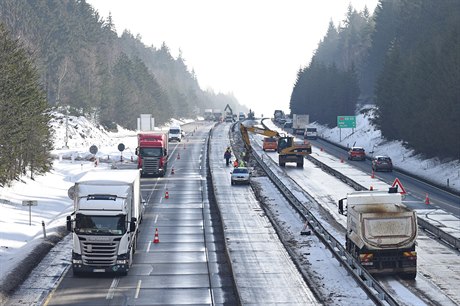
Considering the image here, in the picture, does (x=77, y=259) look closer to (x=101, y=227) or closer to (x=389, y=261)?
(x=101, y=227)

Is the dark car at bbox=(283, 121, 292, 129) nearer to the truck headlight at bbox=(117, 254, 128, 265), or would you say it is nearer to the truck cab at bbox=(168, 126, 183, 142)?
the truck cab at bbox=(168, 126, 183, 142)

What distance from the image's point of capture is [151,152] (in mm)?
65375

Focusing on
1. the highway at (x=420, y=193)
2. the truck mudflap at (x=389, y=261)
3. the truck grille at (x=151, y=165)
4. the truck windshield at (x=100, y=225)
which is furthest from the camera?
the truck grille at (x=151, y=165)

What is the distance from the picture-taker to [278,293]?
87.2 ft

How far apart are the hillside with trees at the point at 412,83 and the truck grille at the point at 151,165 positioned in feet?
87.3

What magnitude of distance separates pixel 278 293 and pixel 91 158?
57202mm

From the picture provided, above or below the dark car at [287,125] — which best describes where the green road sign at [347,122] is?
above

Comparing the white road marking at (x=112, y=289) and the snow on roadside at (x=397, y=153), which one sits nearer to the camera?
the white road marking at (x=112, y=289)

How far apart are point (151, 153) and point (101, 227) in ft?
123

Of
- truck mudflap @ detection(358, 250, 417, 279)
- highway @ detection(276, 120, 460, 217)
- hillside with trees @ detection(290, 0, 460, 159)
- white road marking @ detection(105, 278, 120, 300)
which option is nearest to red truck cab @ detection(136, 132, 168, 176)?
highway @ detection(276, 120, 460, 217)

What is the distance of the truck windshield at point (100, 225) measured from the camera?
2798 cm

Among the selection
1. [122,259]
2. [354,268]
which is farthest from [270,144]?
[122,259]

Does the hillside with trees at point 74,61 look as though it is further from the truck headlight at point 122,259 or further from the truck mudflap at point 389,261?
the truck mudflap at point 389,261

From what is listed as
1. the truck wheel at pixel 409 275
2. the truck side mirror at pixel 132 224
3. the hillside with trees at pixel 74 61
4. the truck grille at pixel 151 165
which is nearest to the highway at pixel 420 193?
the truck wheel at pixel 409 275
